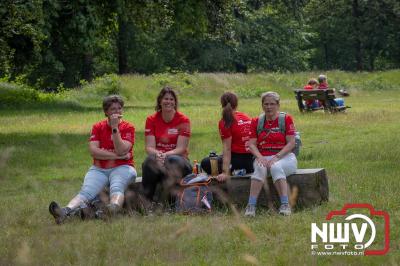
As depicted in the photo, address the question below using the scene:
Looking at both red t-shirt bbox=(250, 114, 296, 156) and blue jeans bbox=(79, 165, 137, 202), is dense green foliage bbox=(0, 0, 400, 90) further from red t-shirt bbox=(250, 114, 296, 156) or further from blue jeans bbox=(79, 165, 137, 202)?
red t-shirt bbox=(250, 114, 296, 156)

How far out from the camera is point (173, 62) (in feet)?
→ 251

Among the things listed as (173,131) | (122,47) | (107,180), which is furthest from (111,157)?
(122,47)

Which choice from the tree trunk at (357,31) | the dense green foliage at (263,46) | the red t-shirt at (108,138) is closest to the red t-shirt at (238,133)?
the red t-shirt at (108,138)

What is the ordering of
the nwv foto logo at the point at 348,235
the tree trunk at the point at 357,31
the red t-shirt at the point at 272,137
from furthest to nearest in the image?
the tree trunk at the point at 357,31 → the red t-shirt at the point at 272,137 → the nwv foto logo at the point at 348,235

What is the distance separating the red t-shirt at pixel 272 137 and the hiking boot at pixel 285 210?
2.85ft

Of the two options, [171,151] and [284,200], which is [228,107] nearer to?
[171,151]

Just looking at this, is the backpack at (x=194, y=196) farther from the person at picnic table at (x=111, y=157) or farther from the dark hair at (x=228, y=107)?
the dark hair at (x=228, y=107)

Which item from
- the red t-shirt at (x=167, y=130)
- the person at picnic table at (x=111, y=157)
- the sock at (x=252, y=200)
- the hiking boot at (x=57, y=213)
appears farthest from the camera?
the red t-shirt at (x=167, y=130)

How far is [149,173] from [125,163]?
0.42 metres

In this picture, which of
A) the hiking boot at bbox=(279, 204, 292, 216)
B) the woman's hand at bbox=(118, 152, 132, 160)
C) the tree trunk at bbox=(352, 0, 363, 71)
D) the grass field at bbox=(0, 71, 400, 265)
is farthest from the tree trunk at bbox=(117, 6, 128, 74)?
the hiking boot at bbox=(279, 204, 292, 216)

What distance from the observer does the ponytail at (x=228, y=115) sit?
10.6 metres

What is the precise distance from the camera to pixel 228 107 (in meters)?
10.7

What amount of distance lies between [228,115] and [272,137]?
0.76 m

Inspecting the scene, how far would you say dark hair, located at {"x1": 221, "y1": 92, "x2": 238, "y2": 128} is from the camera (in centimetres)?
1062
